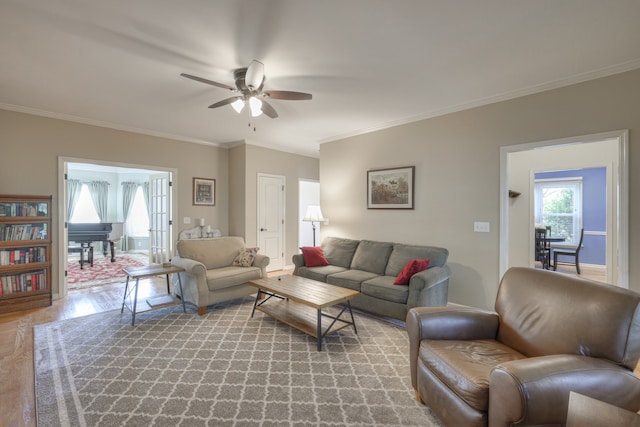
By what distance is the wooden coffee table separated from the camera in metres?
2.68

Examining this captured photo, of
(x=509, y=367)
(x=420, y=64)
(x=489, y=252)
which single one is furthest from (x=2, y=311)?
(x=489, y=252)

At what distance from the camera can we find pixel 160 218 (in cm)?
548

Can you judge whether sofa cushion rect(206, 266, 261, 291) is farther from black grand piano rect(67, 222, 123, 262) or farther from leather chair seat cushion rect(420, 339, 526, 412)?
black grand piano rect(67, 222, 123, 262)

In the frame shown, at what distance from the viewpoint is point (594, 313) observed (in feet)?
5.00

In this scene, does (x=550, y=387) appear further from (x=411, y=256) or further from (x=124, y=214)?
(x=124, y=214)

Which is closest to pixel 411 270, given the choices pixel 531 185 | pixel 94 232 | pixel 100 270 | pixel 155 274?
pixel 155 274

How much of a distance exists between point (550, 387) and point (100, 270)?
741cm

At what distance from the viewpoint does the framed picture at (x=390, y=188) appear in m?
4.21

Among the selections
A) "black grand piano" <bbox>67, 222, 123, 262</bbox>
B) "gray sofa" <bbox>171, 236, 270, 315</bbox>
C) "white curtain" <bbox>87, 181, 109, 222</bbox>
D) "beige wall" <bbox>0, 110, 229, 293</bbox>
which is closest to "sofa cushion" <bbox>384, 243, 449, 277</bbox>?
"gray sofa" <bbox>171, 236, 270, 315</bbox>

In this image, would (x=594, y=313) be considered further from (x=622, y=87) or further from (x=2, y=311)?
(x=2, y=311)

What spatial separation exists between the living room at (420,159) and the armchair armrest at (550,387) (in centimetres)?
199

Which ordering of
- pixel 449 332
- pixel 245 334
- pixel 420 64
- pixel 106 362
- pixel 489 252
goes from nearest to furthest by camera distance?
pixel 449 332 → pixel 106 362 → pixel 420 64 → pixel 245 334 → pixel 489 252

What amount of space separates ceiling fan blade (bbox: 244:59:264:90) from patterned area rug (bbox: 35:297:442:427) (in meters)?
2.38

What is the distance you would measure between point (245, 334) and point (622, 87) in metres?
4.37
